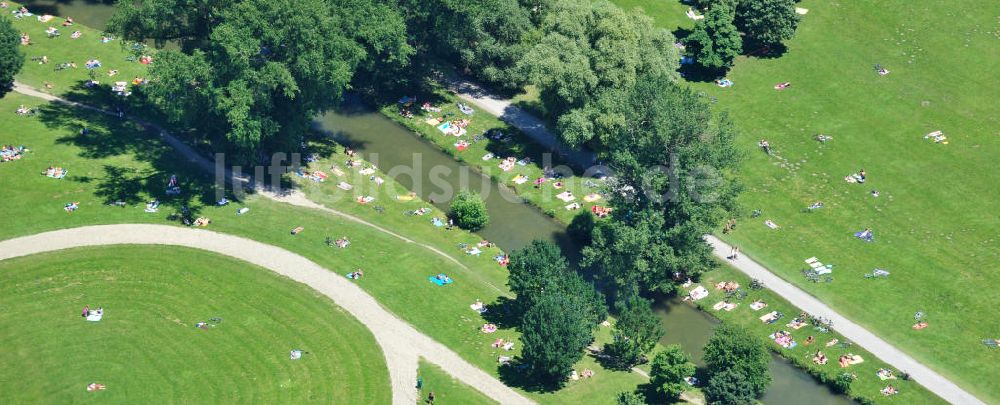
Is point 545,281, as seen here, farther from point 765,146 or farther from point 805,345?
point 765,146

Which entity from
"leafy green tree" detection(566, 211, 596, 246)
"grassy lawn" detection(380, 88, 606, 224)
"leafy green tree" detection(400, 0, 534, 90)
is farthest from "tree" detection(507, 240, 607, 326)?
"leafy green tree" detection(400, 0, 534, 90)

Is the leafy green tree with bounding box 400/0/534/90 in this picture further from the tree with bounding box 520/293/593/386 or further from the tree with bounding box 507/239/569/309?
the tree with bounding box 520/293/593/386

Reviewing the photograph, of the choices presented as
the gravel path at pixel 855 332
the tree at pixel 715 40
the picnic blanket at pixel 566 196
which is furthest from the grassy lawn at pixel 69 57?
the gravel path at pixel 855 332

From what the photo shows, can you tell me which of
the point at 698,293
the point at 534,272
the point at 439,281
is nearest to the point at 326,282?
the point at 439,281

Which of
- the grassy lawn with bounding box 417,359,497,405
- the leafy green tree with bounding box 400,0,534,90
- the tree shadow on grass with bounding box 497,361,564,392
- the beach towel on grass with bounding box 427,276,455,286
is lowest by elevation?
the grassy lawn with bounding box 417,359,497,405

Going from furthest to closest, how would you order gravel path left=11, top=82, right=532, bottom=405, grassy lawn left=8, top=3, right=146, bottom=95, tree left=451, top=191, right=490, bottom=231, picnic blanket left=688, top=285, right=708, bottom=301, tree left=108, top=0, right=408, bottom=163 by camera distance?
grassy lawn left=8, top=3, right=146, bottom=95 < tree left=451, top=191, right=490, bottom=231 < picnic blanket left=688, top=285, right=708, bottom=301 < tree left=108, top=0, right=408, bottom=163 < gravel path left=11, top=82, right=532, bottom=405

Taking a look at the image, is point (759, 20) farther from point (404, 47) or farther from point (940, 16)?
point (404, 47)

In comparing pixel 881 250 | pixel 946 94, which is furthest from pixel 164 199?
pixel 946 94
